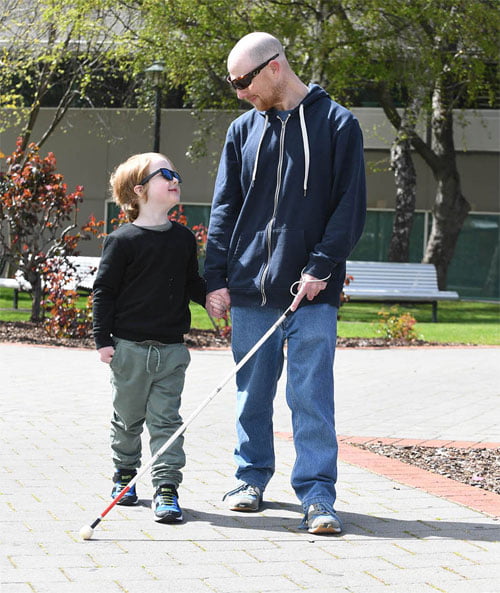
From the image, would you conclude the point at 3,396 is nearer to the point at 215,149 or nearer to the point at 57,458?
the point at 57,458

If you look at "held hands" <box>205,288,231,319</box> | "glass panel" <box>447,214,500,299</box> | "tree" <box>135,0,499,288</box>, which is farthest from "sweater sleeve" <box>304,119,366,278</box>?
"glass panel" <box>447,214,500,299</box>

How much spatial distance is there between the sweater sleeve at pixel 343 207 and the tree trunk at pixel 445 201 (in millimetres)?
18586

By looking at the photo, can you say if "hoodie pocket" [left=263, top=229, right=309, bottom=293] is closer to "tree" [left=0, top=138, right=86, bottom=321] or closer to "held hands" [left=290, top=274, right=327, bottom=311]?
"held hands" [left=290, top=274, right=327, bottom=311]

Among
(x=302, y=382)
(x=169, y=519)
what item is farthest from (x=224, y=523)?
(x=302, y=382)

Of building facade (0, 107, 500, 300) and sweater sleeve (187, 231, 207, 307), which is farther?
building facade (0, 107, 500, 300)

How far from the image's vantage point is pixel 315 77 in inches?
760

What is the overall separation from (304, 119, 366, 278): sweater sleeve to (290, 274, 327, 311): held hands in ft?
0.08

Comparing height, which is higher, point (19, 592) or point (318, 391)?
point (318, 391)

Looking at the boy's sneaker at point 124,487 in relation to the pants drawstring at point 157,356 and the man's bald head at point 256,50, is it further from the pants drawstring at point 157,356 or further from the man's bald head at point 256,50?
the man's bald head at point 256,50

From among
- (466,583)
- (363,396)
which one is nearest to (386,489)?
(466,583)

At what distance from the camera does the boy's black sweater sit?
491cm

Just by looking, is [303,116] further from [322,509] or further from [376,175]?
[376,175]

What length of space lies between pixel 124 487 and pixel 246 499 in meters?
0.55

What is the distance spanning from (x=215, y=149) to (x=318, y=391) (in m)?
24.0
